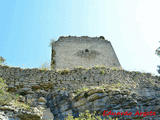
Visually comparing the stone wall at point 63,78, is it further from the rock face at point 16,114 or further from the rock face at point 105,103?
the rock face at point 16,114

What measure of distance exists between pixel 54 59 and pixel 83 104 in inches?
278

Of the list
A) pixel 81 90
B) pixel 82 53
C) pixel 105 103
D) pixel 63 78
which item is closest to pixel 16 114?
pixel 105 103

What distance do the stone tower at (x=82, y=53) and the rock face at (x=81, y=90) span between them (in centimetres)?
377

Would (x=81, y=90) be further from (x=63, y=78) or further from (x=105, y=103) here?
(x=105, y=103)

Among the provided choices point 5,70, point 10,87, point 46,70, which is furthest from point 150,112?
point 5,70

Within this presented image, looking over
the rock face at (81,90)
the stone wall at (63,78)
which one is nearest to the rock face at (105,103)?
the rock face at (81,90)

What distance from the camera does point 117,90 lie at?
6.64m

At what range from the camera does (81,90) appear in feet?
24.9

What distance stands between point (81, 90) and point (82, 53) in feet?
22.6

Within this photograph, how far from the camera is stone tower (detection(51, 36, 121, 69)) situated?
42.4 feet

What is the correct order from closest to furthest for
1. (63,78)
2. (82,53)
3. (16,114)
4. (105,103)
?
(16,114) < (105,103) < (63,78) < (82,53)

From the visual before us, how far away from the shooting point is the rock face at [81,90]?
6215 mm

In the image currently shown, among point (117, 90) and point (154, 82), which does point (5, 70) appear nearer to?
point (117, 90)

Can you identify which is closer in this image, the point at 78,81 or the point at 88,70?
the point at 78,81
